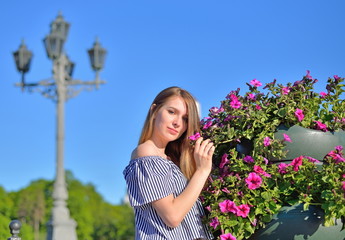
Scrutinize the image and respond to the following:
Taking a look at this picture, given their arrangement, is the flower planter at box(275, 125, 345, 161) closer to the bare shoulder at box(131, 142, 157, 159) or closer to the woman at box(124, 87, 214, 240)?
the woman at box(124, 87, 214, 240)

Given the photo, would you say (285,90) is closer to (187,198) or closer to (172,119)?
(172,119)

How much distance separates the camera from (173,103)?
3.12 metres

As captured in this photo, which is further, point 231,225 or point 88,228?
Answer: point 88,228

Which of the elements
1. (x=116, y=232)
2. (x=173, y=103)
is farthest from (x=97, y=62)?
(x=116, y=232)

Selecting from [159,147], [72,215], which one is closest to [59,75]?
[159,147]

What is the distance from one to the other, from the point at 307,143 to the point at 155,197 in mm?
774

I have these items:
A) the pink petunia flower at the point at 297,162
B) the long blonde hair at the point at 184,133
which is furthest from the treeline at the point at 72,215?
the pink petunia flower at the point at 297,162

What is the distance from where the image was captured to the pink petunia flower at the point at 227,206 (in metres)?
2.81

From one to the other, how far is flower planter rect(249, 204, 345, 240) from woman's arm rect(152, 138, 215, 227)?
0.39 m

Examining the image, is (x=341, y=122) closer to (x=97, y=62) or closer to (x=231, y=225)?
(x=231, y=225)

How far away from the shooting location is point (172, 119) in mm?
3113

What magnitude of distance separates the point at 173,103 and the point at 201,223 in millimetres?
630

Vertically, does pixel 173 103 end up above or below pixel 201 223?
above

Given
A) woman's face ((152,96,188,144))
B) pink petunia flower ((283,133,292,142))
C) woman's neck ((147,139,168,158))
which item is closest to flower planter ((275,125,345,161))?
pink petunia flower ((283,133,292,142))
